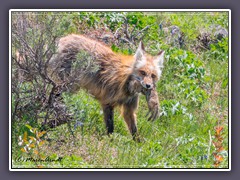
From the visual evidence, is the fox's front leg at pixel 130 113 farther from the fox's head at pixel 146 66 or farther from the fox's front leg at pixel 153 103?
the fox's head at pixel 146 66

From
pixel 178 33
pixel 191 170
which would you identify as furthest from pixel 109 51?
pixel 191 170

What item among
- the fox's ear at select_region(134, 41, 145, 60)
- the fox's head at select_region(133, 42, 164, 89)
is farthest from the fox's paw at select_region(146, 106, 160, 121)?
the fox's ear at select_region(134, 41, 145, 60)

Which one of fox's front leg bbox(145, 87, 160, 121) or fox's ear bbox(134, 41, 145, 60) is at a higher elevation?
fox's ear bbox(134, 41, 145, 60)

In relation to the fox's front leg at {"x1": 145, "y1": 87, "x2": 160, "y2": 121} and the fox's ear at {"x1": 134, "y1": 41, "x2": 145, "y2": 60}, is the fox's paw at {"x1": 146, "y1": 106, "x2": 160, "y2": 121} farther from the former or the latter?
the fox's ear at {"x1": 134, "y1": 41, "x2": 145, "y2": 60}

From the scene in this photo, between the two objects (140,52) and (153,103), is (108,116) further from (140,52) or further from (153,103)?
(140,52)

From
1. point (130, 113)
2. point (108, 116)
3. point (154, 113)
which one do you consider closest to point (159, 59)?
point (154, 113)

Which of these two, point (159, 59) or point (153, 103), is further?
point (153, 103)

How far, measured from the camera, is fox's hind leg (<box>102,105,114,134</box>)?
568 inches

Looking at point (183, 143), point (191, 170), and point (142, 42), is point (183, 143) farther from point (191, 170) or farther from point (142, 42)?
point (142, 42)

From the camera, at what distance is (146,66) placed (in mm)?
14141

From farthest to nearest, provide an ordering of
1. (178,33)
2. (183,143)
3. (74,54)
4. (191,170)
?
(178,33)
(74,54)
(183,143)
(191,170)

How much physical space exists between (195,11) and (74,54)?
2292mm

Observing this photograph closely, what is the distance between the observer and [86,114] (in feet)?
46.3

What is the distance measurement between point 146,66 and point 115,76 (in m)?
0.65
